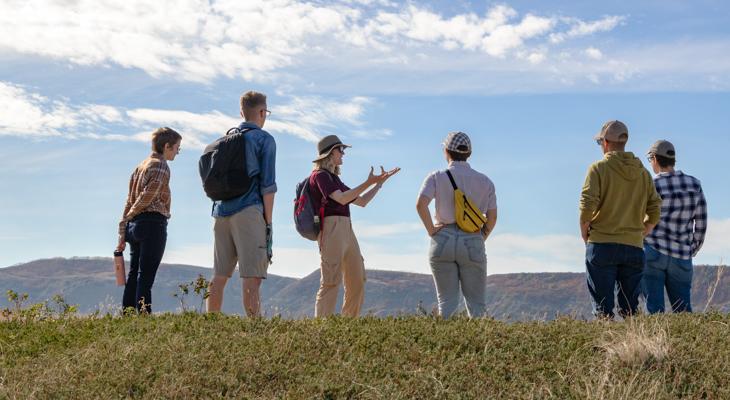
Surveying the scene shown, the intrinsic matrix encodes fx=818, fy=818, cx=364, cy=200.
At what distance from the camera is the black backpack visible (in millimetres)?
9195

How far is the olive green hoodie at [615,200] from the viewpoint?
8883 millimetres

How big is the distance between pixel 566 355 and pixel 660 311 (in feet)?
9.58

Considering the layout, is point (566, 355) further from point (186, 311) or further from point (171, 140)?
point (171, 140)

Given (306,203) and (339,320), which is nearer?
(339,320)

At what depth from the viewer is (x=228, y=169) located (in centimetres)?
920

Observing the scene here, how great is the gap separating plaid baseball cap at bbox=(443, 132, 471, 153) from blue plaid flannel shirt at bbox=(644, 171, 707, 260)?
256 cm

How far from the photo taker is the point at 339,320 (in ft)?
28.6

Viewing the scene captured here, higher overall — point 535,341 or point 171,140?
point 171,140

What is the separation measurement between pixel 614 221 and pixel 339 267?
3119 mm

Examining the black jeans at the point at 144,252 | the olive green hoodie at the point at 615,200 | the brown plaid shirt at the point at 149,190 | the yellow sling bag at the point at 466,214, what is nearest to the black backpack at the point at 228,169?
the brown plaid shirt at the point at 149,190

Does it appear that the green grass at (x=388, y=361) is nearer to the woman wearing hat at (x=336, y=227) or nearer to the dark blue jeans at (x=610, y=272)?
the dark blue jeans at (x=610, y=272)

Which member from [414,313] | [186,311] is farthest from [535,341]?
[186,311]

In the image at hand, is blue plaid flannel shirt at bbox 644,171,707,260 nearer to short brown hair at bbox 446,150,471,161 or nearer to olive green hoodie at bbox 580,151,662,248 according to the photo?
olive green hoodie at bbox 580,151,662,248

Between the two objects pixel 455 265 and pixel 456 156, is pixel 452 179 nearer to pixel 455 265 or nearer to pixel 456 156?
pixel 456 156
